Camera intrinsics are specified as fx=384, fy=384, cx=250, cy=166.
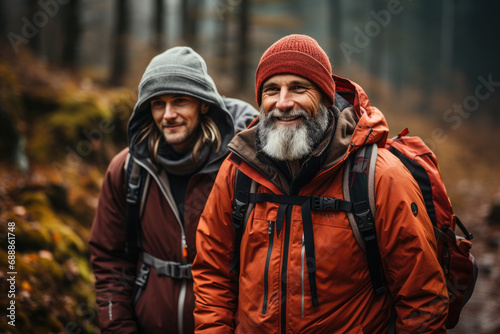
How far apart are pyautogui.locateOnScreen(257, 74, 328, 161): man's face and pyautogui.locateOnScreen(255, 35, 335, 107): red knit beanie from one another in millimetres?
47

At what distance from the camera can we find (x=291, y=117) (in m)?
2.66

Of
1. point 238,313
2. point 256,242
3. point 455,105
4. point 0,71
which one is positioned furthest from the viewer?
point 455,105

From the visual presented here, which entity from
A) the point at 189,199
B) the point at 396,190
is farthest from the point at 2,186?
the point at 396,190

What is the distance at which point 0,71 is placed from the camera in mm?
7621

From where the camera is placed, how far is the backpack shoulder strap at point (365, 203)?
7.63 feet

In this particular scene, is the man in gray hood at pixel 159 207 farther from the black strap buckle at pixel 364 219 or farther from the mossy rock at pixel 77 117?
the mossy rock at pixel 77 117

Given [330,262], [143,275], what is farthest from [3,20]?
[330,262]

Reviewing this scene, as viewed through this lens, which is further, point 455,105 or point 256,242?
point 455,105

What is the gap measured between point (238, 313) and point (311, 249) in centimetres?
77

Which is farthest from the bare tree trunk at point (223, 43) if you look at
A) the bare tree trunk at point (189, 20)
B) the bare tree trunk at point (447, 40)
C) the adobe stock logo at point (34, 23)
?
the bare tree trunk at point (447, 40)

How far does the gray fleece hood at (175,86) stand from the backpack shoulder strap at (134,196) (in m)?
0.13

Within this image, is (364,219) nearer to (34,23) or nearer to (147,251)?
(147,251)

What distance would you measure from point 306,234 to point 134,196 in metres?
1.60

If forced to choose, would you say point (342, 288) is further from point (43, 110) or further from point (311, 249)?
point (43, 110)
